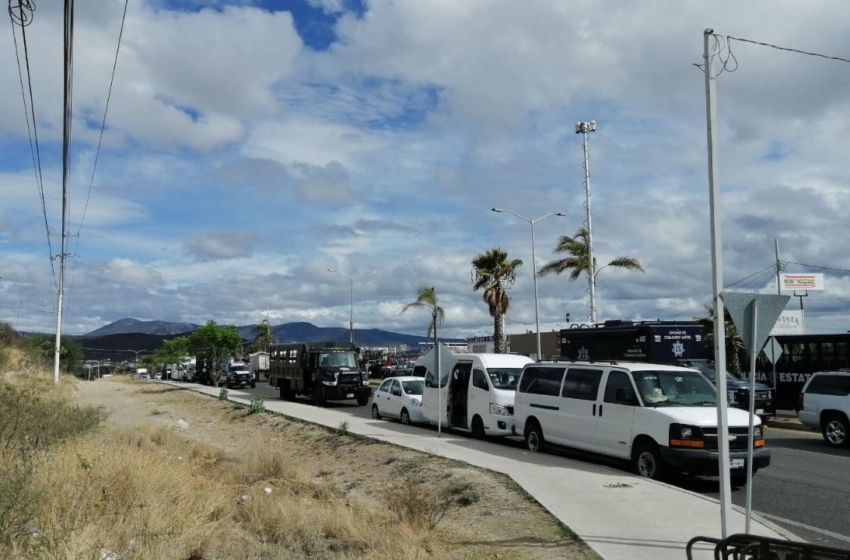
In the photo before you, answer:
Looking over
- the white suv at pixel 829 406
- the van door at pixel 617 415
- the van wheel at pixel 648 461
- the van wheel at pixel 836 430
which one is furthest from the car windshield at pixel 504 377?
the van wheel at pixel 836 430

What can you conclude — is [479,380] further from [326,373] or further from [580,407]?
[326,373]

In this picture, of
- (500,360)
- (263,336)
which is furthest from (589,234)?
(263,336)

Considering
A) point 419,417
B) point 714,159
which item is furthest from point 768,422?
point 714,159

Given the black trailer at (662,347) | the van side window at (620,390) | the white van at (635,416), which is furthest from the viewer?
the black trailer at (662,347)

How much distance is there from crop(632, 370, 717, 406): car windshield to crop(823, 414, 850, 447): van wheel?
20.1ft

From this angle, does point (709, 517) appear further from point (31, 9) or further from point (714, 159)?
point (31, 9)

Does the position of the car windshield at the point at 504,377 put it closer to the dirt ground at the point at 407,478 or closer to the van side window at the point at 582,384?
the dirt ground at the point at 407,478

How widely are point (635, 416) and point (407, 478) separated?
383cm

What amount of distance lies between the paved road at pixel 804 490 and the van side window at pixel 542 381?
4.64ft

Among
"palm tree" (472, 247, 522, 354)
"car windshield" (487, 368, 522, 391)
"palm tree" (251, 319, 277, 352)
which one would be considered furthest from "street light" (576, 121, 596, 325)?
"palm tree" (251, 319, 277, 352)

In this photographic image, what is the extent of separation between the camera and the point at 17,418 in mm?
11062

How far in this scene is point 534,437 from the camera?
16266 mm

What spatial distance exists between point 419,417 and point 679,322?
824cm

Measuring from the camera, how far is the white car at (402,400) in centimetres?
2264
